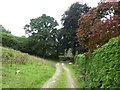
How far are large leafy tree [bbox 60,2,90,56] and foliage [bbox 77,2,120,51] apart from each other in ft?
132

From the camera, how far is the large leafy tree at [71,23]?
193 ft

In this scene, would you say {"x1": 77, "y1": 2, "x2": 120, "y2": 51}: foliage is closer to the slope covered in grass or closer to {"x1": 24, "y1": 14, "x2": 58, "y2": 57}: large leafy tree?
the slope covered in grass

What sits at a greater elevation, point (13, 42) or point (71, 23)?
point (71, 23)

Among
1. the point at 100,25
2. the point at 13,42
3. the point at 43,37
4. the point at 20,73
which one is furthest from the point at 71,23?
the point at 100,25

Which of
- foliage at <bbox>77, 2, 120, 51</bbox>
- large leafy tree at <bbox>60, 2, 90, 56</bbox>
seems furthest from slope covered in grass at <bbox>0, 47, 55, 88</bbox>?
large leafy tree at <bbox>60, 2, 90, 56</bbox>

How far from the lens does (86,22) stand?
18.1 metres

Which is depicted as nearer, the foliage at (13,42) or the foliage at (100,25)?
the foliage at (100,25)

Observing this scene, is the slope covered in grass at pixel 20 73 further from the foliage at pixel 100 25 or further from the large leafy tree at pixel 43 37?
the large leafy tree at pixel 43 37

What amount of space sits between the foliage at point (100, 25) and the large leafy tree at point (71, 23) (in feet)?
132

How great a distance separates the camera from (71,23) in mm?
59531

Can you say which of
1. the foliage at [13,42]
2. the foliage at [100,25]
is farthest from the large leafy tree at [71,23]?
the foliage at [100,25]

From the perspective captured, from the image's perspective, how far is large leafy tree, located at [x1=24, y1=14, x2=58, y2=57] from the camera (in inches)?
2398

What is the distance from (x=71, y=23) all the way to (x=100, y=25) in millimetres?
44056

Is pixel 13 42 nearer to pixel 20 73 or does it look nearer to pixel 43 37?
pixel 43 37
